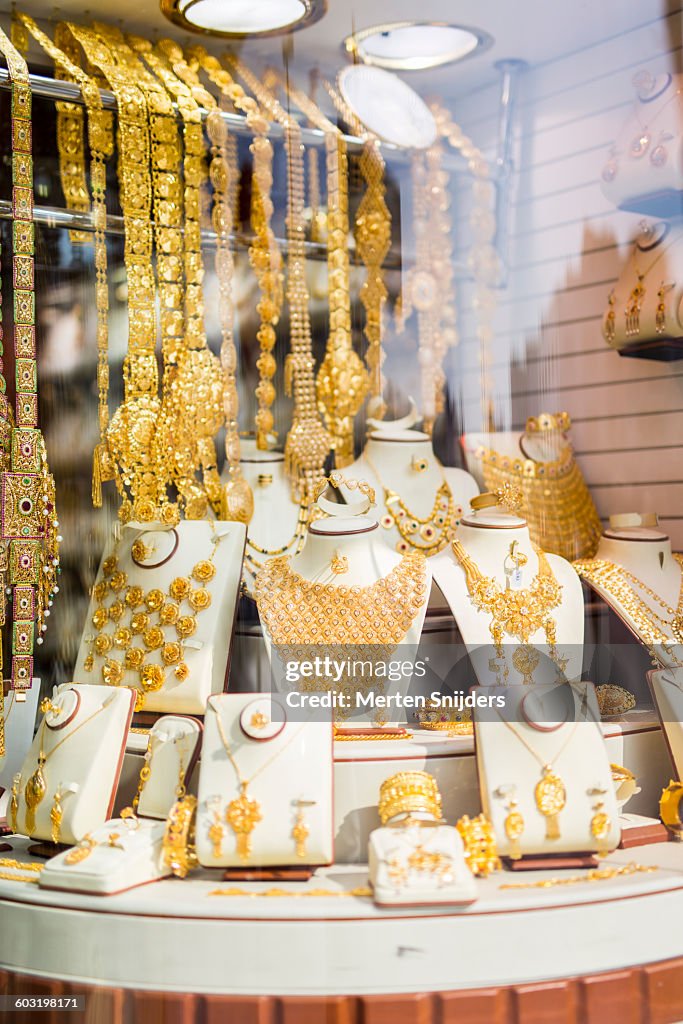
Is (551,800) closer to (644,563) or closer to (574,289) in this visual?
(644,563)

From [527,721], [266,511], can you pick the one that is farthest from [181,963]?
[266,511]

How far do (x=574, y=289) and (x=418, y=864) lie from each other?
3.51 ft

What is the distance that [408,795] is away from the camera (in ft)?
5.04

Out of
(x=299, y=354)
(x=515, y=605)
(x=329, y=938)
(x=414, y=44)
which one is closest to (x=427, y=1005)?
(x=329, y=938)

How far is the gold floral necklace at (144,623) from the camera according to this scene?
1835mm

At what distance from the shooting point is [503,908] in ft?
4.64

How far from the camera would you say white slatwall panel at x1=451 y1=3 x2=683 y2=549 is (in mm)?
1865

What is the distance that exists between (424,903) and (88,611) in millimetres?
849

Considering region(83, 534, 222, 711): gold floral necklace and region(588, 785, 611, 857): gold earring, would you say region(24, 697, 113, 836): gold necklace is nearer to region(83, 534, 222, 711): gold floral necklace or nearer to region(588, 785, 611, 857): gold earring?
region(83, 534, 222, 711): gold floral necklace

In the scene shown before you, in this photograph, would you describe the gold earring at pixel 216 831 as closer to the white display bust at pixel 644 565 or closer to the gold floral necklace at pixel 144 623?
the gold floral necklace at pixel 144 623

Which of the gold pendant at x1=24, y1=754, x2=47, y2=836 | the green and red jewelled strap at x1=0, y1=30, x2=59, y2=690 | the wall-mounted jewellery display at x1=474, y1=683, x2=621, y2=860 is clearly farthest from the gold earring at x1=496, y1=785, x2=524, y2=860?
the green and red jewelled strap at x1=0, y1=30, x2=59, y2=690

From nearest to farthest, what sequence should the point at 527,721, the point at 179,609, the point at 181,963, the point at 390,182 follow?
the point at 181,963
the point at 527,721
the point at 179,609
the point at 390,182

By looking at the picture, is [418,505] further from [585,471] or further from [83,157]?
[83,157]

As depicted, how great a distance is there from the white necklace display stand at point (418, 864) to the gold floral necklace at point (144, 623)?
1.64 ft
